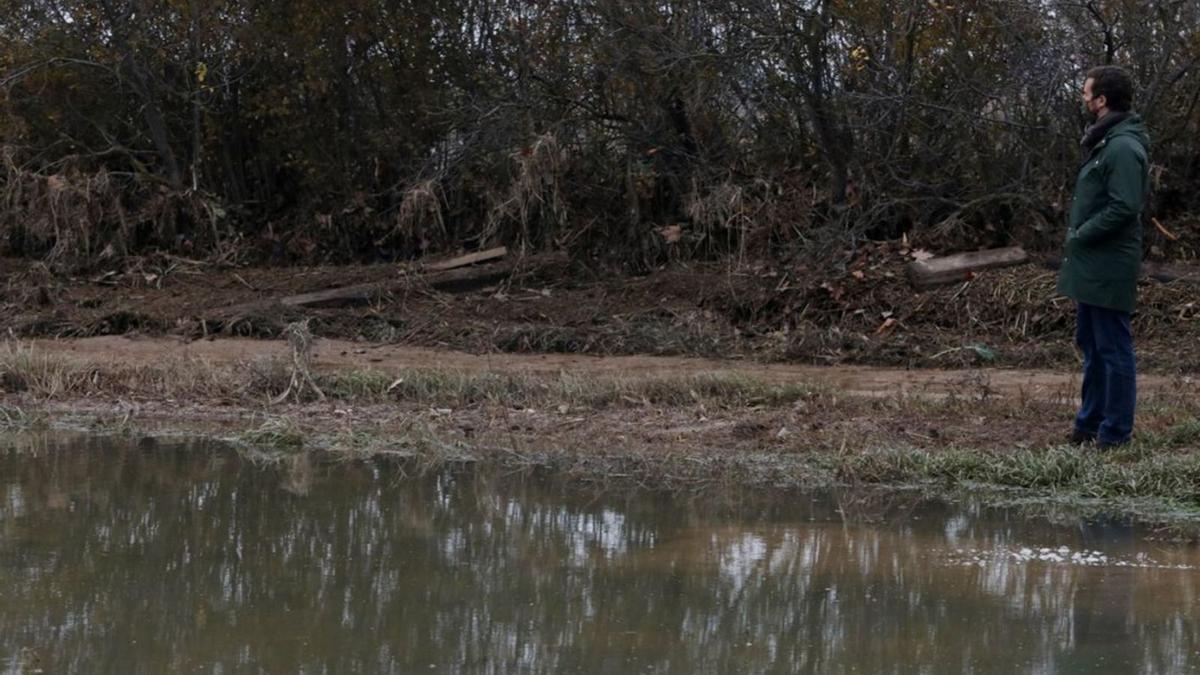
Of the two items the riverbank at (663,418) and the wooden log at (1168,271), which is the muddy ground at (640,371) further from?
the wooden log at (1168,271)

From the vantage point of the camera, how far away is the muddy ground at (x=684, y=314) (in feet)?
41.5

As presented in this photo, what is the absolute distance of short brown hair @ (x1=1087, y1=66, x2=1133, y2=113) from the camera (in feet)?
25.8

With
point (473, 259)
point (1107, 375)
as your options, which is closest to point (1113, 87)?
point (1107, 375)

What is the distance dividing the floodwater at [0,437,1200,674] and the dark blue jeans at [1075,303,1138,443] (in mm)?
1137

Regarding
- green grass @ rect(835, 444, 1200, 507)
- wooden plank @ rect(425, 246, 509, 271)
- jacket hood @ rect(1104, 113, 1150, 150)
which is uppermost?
jacket hood @ rect(1104, 113, 1150, 150)

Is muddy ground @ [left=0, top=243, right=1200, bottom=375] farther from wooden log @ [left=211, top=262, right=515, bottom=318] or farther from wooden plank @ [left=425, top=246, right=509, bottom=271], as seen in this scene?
wooden plank @ [left=425, top=246, right=509, bottom=271]

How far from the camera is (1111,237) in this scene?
25.9 ft

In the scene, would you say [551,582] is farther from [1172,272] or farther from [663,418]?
[1172,272]

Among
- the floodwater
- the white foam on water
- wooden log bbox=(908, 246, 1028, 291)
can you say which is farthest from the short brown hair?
wooden log bbox=(908, 246, 1028, 291)

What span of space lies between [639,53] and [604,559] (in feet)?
30.7

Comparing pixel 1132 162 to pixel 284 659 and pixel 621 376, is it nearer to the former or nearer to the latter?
pixel 621 376

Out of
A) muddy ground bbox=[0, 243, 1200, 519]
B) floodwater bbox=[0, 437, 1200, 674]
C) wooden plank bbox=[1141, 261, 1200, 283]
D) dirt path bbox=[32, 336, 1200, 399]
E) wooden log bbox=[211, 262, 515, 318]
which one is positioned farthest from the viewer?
wooden log bbox=[211, 262, 515, 318]

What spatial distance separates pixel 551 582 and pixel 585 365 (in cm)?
660

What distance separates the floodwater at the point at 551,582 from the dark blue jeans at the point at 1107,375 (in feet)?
3.73
